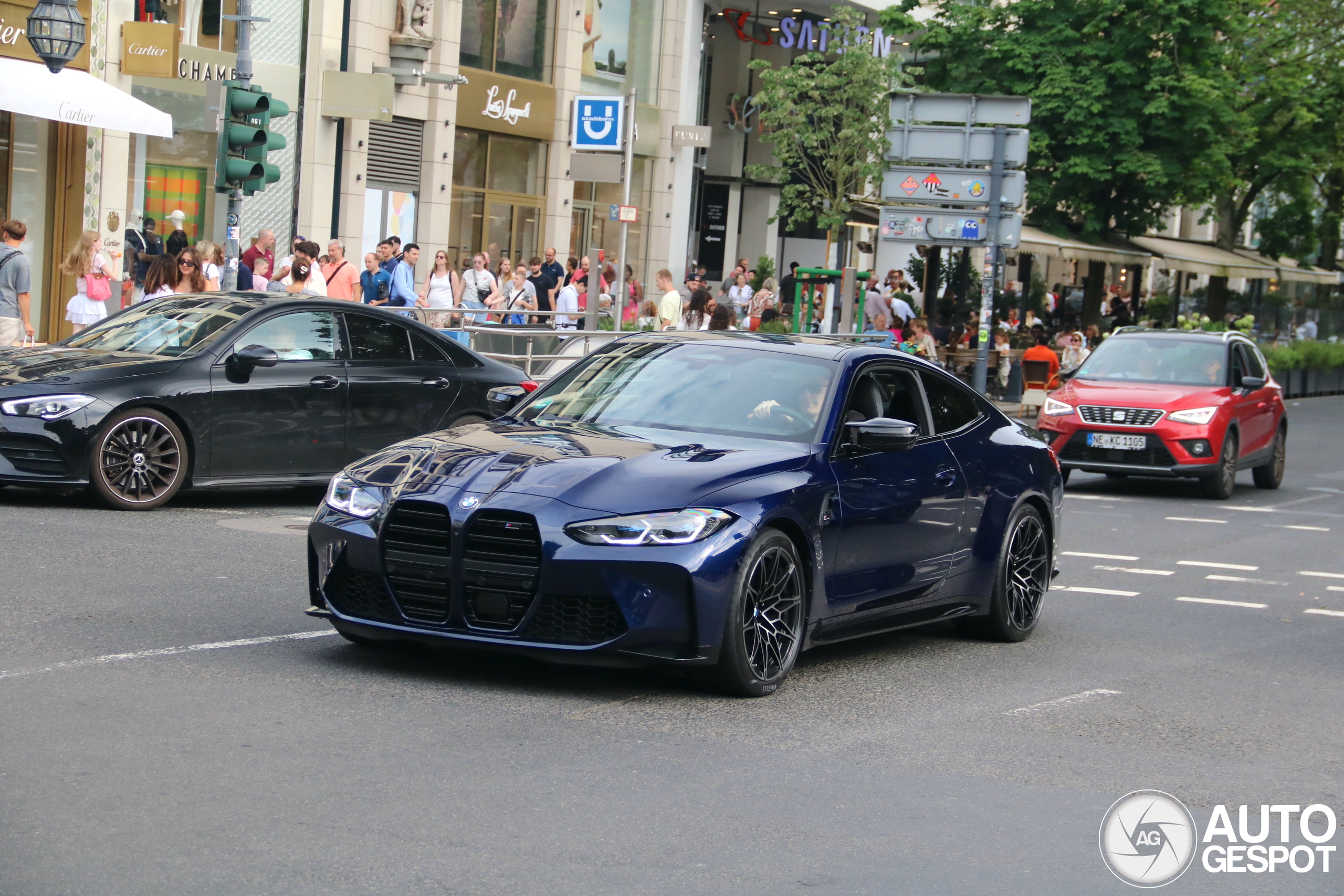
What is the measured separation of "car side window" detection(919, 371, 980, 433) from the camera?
29.1 feet

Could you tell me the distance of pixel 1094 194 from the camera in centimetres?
3891

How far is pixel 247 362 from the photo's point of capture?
12055 mm

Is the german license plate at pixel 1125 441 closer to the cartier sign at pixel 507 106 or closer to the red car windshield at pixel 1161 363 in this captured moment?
the red car windshield at pixel 1161 363

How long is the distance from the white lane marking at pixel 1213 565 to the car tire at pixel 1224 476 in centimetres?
512

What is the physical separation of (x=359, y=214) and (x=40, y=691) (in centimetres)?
2473

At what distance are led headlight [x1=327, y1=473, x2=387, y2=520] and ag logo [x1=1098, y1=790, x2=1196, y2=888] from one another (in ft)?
10.1

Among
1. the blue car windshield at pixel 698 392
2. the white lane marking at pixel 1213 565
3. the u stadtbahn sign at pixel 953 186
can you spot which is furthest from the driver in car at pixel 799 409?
the u stadtbahn sign at pixel 953 186

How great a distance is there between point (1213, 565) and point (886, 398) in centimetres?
585

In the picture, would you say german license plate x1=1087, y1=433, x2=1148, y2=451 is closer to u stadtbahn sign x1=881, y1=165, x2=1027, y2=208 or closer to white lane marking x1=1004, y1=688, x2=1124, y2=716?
u stadtbahn sign x1=881, y1=165, x2=1027, y2=208

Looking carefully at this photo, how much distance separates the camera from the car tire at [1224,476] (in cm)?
1850

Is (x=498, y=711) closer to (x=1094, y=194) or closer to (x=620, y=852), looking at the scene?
(x=620, y=852)

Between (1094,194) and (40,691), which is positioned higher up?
(1094,194)

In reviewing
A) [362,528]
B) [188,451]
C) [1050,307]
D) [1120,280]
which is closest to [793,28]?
[1050,307]

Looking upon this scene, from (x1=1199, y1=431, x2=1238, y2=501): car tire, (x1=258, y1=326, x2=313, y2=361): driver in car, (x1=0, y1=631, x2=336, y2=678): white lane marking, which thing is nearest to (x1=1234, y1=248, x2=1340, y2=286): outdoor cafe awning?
(x1=1199, y1=431, x2=1238, y2=501): car tire
